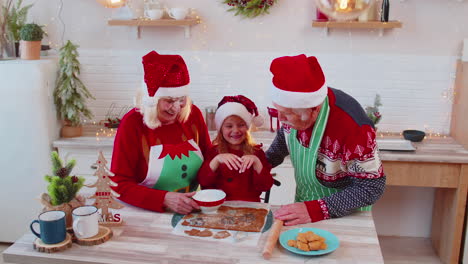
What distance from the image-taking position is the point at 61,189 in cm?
183

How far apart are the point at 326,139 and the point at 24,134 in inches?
99.9

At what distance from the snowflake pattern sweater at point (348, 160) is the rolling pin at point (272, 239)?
0.57 ft

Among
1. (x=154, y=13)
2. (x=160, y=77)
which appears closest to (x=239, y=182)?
(x=160, y=77)

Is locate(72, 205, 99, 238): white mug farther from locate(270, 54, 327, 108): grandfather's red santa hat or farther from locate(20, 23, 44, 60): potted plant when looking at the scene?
locate(20, 23, 44, 60): potted plant

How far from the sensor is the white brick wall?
387 centimetres

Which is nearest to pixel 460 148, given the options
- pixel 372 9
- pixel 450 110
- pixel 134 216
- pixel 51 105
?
pixel 450 110

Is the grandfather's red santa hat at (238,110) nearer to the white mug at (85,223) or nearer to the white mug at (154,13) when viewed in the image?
the white mug at (85,223)

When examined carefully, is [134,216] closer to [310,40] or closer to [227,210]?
[227,210]

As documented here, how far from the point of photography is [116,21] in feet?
12.6

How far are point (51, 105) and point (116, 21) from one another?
0.83 meters

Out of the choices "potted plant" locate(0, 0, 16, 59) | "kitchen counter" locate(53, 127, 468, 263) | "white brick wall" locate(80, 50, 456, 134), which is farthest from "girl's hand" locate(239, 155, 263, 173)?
"potted plant" locate(0, 0, 16, 59)

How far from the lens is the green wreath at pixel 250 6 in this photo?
12.4ft

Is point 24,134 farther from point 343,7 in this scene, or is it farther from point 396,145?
point 396,145

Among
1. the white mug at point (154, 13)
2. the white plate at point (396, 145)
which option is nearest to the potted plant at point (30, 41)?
the white mug at point (154, 13)
